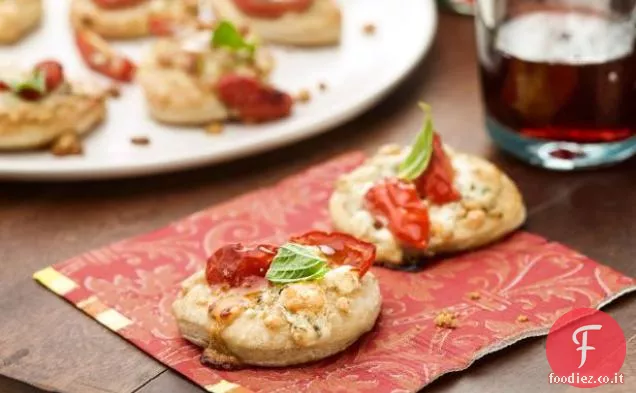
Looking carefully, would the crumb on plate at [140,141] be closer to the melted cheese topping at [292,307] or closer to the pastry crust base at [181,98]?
the pastry crust base at [181,98]

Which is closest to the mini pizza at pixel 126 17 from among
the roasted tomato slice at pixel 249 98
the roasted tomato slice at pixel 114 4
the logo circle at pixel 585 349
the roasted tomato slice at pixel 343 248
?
the roasted tomato slice at pixel 114 4

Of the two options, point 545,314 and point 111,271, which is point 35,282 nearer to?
point 111,271

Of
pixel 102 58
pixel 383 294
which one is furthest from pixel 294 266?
pixel 102 58

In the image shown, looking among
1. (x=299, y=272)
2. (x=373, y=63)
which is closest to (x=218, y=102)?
(x=373, y=63)

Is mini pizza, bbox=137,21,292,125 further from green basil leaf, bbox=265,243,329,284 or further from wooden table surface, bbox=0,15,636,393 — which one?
green basil leaf, bbox=265,243,329,284

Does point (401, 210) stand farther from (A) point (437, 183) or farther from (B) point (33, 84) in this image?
→ (B) point (33, 84)
